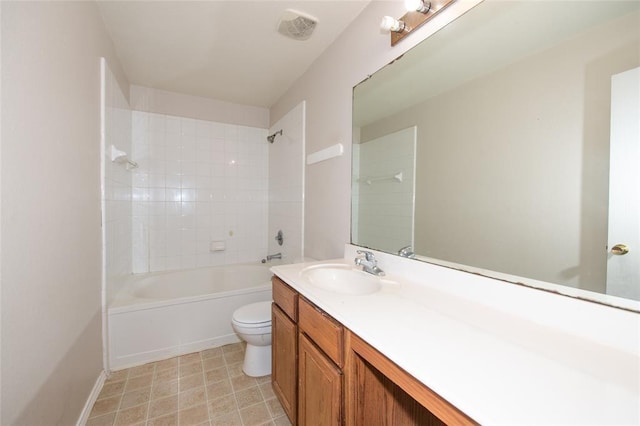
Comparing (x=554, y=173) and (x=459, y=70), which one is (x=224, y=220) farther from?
(x=554, y=173)

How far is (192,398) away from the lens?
1537mm

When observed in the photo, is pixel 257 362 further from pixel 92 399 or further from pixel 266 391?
pixel 92 399


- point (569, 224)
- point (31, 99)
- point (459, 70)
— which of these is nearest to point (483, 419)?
point (569, 224)

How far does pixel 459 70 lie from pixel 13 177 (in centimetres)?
171

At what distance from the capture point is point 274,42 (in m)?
1.88

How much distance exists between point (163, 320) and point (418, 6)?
2.56 metres

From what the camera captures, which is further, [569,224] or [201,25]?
[201,25]

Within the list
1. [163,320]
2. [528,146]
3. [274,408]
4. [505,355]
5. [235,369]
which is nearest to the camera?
[505,355]

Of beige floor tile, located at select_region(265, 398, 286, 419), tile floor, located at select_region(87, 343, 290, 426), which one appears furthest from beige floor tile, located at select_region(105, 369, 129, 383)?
beige floor tile, located at select_region(265, 398, 286, 419)

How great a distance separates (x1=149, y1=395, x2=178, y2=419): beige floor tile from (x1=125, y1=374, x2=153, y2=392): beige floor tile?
0.72 feet

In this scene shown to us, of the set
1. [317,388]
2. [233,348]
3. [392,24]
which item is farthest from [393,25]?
[233,348]

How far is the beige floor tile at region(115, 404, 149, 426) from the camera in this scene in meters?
1.36

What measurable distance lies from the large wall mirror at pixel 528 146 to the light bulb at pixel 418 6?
130 mm

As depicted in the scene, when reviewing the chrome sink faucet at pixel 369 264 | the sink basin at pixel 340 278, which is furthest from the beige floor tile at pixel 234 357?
the chrome sink faucet at pixel 369 264
